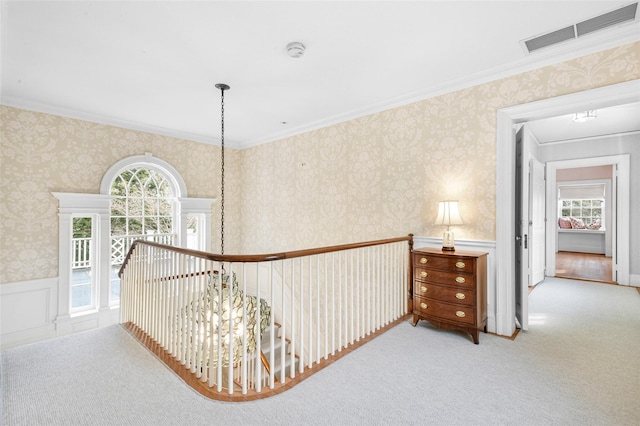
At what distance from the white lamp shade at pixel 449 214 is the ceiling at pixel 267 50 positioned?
127cm

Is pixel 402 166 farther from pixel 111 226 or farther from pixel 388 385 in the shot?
pixel 111 226

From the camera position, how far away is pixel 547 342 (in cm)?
271

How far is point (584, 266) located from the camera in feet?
21.4

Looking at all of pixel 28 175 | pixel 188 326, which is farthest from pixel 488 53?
pixel 28 175

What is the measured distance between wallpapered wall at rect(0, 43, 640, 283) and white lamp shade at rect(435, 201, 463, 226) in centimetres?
22

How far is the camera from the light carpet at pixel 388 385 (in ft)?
5.74

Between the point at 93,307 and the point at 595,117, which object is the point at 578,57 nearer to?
the point at 595,117

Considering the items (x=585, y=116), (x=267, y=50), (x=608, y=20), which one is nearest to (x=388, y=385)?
(x=267, y=50)

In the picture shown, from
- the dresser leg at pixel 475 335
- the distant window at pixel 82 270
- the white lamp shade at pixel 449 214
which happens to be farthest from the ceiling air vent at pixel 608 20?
the distant window at pixel 82 270

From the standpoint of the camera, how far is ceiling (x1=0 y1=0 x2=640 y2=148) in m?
2.12

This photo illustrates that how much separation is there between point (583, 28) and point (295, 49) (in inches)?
89.0

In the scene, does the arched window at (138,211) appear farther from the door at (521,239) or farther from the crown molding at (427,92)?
the door at (521,239)

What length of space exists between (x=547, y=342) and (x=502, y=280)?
64cm

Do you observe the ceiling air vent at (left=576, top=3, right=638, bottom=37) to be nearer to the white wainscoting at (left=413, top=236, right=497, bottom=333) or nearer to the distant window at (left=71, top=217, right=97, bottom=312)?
the white wainscoting at (left=413, top=236, right=497, bottom=333)
